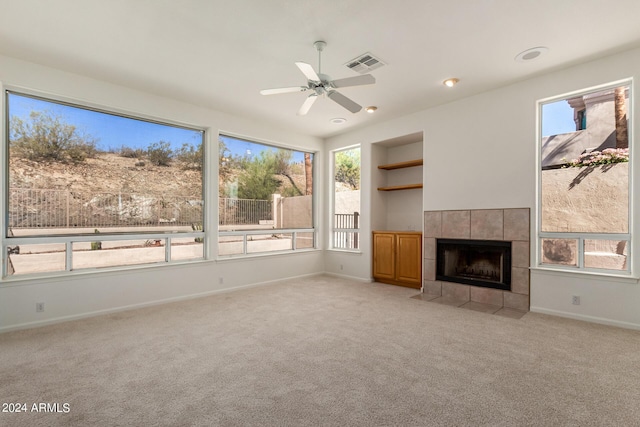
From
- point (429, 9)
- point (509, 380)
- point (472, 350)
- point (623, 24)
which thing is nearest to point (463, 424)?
point (509, 380)

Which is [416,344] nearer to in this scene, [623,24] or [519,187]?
[519,187]

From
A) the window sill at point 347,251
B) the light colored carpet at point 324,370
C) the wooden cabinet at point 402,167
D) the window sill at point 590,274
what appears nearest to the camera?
the light colored carpet at point 324,370

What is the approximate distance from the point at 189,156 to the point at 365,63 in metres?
3.06

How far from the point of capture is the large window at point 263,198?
5.28 m

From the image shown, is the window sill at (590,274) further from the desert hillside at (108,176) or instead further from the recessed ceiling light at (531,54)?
the desert hillside at (108,176)

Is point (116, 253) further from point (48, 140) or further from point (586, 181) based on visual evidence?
point (586, 181)

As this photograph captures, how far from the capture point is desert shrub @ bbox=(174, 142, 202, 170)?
4783 millimetres

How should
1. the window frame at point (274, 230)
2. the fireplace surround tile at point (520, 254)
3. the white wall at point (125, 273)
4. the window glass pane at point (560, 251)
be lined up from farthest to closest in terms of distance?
the window frame at point (274, 230)
the fireplace surround tile at point (520, 254)
the window glass pane at point (560, 251)
the white wall at point (125, 273)

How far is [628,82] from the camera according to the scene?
338cm

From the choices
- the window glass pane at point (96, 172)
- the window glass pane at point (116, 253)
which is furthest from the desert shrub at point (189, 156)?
the window glass pane at point (116, 253)

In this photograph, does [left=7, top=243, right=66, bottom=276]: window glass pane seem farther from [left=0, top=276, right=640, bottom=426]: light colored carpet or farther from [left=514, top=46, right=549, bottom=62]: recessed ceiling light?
[left=514, top=46, right=549, bottom=62]: recessed ceiling light

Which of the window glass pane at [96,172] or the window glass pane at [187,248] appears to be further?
the window glass pane at [187,248]

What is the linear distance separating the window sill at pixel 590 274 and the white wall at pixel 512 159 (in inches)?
0.5

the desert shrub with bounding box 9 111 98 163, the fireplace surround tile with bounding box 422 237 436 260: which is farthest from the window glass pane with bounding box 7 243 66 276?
the fireplace surround tile with bounding box 422 237 436 260
